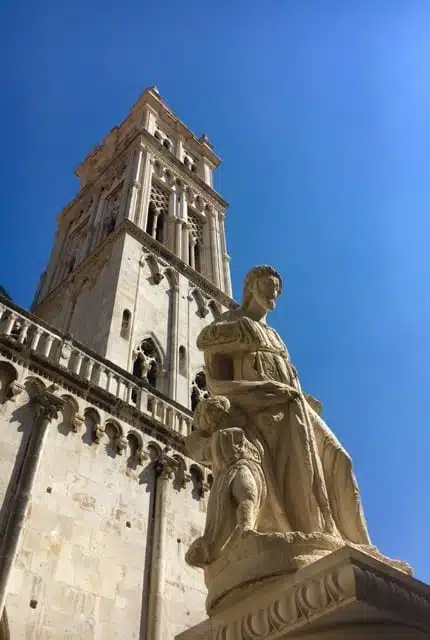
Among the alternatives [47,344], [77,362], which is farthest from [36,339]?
[77,362]

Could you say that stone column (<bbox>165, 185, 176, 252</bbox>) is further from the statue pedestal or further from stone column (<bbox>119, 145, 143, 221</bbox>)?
the statue pedestal

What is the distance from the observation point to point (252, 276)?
5.82m

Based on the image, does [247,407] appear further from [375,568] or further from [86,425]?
[86,425]

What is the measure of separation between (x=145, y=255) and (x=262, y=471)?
18.3m

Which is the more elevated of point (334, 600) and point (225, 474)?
point (225, 474)

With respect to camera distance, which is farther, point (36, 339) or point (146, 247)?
point (146, 247)

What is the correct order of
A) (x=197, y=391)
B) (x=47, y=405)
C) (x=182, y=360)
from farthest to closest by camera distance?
(x=182, y=360) → (x=197, y=391) → (x=47, y=405)

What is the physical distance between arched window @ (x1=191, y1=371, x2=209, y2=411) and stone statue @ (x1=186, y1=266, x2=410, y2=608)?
43.9 ft

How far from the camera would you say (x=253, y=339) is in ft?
17.5

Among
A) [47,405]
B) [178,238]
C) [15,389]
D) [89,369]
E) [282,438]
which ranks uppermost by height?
[178,238]

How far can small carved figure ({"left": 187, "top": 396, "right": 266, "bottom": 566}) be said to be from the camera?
152 inches

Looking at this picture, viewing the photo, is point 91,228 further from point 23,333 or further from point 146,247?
point 23,333

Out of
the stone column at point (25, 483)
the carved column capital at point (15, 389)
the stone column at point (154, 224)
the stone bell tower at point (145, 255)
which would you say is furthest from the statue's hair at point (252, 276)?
the stone column at point (154, 224)

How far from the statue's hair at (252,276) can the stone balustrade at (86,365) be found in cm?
724
